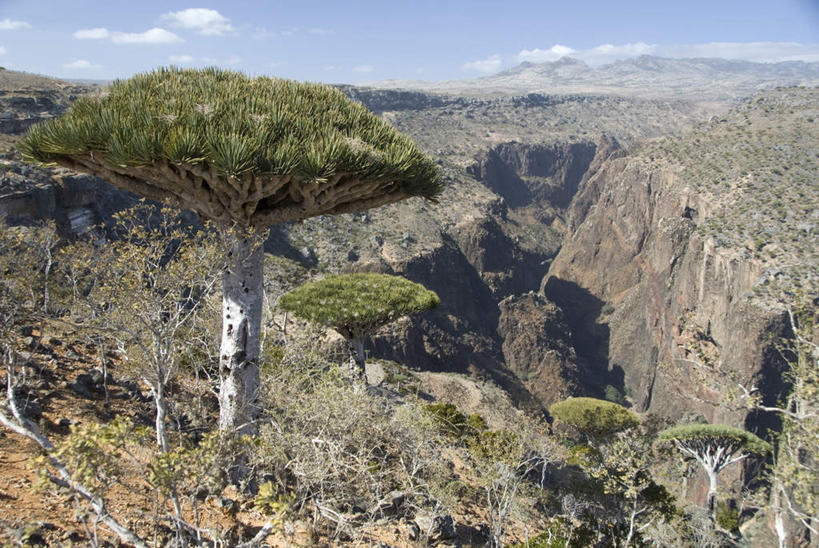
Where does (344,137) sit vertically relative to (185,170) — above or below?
above

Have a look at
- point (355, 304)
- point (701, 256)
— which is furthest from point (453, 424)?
point (701, 256)

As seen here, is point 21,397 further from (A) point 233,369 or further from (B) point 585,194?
(B) point 585,194

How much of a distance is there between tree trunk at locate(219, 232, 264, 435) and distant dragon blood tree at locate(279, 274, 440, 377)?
7.60 m

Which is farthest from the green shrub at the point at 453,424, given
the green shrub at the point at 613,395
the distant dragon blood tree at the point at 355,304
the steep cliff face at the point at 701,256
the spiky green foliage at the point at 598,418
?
the green shrub at the point at 613,395

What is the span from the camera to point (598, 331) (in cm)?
8581

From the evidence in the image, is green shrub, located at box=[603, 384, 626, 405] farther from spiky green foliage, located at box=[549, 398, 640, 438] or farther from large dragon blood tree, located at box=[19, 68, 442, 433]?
large dragon blood tree, located at box=[19, 68, 442, 433]

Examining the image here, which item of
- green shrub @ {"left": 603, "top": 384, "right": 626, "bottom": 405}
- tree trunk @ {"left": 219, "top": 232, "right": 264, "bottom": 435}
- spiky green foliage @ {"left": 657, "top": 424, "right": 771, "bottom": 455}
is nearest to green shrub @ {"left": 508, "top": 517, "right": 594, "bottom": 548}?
tree trunk @ {"left": 219, "top": 232, "right": 264, "bottom": 435}

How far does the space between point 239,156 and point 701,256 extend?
220 ft

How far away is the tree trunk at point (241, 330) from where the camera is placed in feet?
19.3

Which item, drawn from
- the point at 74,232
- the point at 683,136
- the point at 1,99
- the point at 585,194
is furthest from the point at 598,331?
the point at 1,99

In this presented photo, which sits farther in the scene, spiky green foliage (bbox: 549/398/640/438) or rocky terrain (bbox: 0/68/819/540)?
rocky terrain (bbox: 0/68/819/540)

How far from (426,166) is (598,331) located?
86833 millimetres

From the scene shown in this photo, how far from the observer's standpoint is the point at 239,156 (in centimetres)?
467

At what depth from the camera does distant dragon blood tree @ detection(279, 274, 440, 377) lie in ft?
45.6
